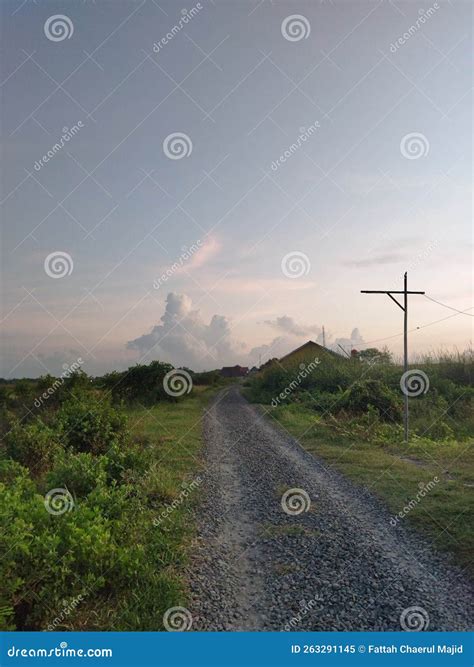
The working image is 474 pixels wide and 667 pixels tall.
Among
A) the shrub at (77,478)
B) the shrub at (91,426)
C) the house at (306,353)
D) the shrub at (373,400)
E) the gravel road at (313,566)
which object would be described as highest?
the house at (306,353)

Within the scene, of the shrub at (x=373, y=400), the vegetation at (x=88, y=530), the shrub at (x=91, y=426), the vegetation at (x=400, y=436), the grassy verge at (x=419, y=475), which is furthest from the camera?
the shrub at (x=373, y=400)

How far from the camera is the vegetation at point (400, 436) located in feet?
23.1

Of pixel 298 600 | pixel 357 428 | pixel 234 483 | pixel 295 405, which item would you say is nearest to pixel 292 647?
pixel 298 600

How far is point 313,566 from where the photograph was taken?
5293 millimetres

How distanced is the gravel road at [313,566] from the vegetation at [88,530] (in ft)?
1.38

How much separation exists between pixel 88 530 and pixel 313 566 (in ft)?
7.92

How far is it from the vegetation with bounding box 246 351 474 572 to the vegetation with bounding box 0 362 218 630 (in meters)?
3.25

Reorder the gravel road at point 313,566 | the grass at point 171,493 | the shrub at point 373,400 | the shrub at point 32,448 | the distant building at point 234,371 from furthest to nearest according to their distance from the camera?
1. the distant building at point 234,371
2. the shrub at point 373,400
3. the shrub at point 32,448
4. the grass at point 171,493
5. the gravel road at point 313,566

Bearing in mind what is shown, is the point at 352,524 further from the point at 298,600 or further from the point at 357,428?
the point at 357,428

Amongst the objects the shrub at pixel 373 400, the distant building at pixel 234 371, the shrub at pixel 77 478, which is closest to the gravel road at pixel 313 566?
the shrub at pixel 77 478

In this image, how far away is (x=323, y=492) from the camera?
27.4 ft

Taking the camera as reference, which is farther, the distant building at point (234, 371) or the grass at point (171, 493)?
the distant building at point (234, 371)

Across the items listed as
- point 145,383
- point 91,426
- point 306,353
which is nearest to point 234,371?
point 306,353

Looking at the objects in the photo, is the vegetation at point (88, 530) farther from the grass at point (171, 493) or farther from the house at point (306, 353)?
the house at point (306, 353)
